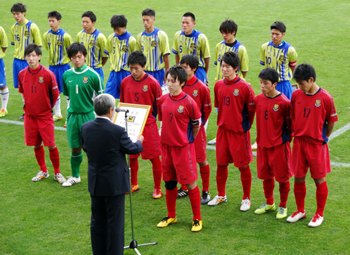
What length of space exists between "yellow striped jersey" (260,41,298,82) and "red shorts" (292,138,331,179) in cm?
261

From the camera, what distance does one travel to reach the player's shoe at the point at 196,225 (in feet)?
19.2

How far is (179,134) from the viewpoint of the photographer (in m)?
5.62

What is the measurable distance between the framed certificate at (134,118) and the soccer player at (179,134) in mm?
350

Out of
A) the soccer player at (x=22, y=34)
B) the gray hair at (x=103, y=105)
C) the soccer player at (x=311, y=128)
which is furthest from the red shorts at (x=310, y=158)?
the soccer player at (x=22, y=34)

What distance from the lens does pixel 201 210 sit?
254 inches

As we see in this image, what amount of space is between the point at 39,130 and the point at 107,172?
272 centimetres

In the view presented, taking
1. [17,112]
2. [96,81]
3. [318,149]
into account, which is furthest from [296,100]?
[17,112]

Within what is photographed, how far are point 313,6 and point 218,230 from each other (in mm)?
15114

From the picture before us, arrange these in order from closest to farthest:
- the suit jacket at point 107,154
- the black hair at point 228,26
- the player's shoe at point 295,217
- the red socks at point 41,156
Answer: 1. the suit jacket at point 107,154
2. the player's shoe at point 295,217
3. the red socks at point 41,156
4. the black hair at point 228,26

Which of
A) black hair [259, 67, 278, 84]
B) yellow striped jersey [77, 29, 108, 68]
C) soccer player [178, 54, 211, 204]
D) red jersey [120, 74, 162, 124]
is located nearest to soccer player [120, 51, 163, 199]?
red jersey [120, 74, 162, 124]

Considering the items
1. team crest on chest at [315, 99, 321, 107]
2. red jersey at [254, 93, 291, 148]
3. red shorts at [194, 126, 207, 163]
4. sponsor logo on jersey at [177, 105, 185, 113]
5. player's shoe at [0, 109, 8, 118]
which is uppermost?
team crest on chest at [315, 99, 321, 107]

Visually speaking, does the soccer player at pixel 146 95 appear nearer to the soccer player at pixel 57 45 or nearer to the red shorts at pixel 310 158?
the red shorts at pixel 310 158

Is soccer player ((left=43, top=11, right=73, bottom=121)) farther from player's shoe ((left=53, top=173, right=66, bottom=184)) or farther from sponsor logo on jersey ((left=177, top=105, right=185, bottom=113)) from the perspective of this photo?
sponsor logo on jersey ((left=177, top=105, right=185, bottom=113))

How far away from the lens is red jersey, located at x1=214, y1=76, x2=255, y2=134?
6082 mm
